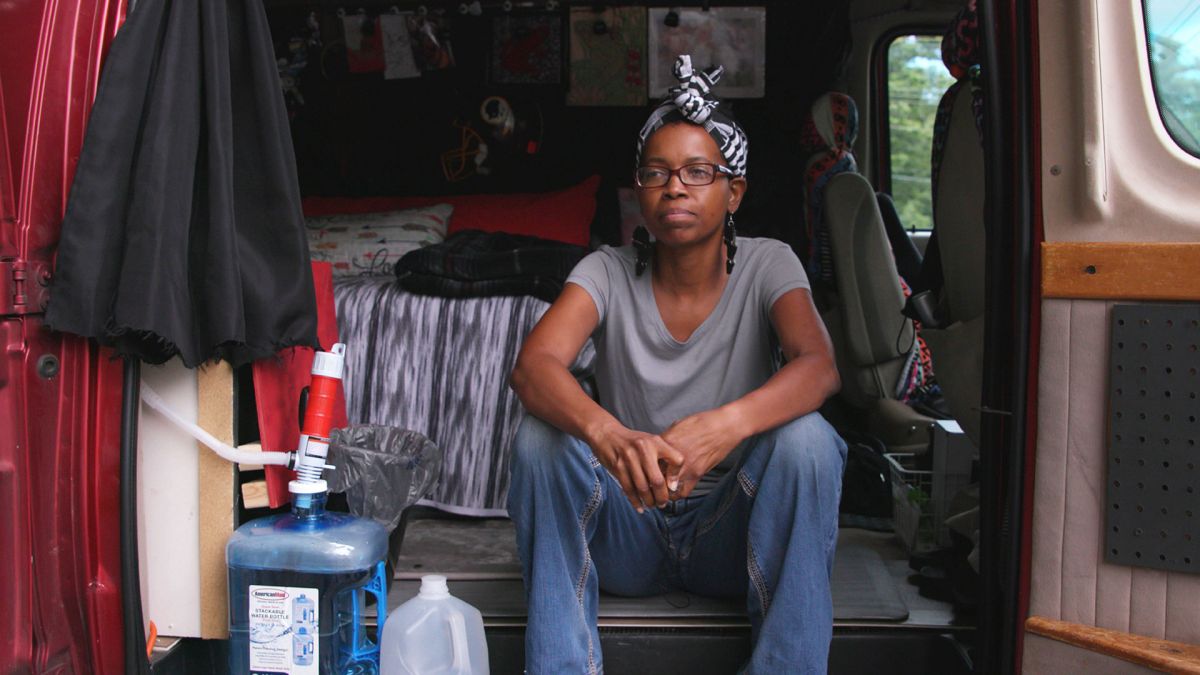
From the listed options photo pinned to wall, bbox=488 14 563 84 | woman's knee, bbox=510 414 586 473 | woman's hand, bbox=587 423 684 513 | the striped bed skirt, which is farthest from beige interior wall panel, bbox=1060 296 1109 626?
photo pinned to wall, bbox=488 14 563 84

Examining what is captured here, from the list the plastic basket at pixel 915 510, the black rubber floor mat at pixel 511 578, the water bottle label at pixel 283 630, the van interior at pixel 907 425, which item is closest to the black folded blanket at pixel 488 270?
the van interior at pixel 907 425

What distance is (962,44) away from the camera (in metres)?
2.40

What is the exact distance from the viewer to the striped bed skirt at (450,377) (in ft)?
10.9

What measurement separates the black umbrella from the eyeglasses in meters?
0.81

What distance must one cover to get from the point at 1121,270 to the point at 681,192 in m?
0.94

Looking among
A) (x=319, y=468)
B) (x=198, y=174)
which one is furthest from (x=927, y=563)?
(x=198, y=174)

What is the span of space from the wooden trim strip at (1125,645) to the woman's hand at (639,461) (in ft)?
2.39

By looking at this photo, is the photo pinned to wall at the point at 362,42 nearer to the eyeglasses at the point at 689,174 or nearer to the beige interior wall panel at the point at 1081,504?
the eyeglasses at the point at 689,174

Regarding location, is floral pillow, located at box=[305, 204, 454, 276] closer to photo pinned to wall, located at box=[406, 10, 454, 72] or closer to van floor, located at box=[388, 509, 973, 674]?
photo pinned to wall, located at box=[406, 10, 454, 72]

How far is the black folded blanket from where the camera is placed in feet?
11.3

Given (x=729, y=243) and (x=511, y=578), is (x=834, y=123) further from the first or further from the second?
(x=511, y=578)

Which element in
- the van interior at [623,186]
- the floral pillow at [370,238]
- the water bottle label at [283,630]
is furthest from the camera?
the floral pillow at [370,238]

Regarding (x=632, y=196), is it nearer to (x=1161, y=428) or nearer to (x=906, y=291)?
(x=906, y=291)

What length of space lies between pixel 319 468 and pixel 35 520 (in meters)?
0.51
